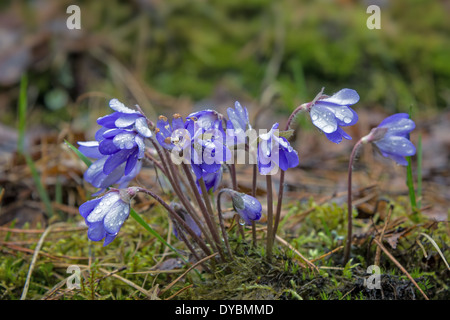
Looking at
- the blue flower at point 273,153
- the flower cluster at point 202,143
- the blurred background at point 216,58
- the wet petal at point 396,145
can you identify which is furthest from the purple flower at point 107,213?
the blurred background at point 216,58

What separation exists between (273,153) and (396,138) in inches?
16.7

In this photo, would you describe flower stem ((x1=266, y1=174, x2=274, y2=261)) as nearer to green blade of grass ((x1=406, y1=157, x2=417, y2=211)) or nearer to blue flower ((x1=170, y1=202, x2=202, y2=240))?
blue flower ((x1=170, y1=202, x2=202, y2=240))

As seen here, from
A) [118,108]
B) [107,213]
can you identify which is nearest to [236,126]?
[118,108]

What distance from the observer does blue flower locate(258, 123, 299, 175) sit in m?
1.24

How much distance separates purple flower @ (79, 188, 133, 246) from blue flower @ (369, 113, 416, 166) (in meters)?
0.79

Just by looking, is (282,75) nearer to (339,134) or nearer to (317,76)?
(317,76)

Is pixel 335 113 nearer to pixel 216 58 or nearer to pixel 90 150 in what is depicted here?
pixel 90 150

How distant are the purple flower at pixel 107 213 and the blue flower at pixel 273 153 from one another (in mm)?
396

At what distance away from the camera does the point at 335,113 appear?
1.30m

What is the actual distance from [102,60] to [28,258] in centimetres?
318

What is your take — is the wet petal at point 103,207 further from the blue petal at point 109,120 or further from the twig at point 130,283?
the twig at point 130,283

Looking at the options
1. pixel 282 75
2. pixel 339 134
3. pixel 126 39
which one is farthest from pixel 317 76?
pixel 339 134

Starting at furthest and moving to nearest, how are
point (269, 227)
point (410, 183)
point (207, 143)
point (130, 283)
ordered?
point (410, 183) < point (130, 283) < point (269, 227) < point (207, 143)
